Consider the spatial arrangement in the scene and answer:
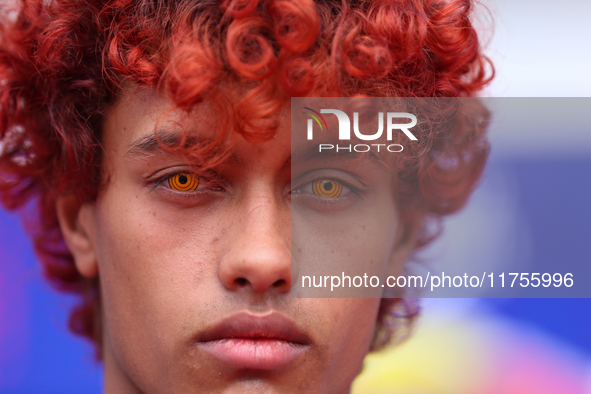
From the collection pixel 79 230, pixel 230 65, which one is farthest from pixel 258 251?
pixel 79 230

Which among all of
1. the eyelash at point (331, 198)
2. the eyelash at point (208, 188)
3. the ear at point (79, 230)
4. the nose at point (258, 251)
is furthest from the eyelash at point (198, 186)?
the ear at point (79, 230)

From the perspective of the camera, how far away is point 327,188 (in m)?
1.29

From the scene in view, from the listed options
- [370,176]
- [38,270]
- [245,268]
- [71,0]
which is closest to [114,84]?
[71,0]

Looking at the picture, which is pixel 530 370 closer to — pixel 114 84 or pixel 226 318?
pixel 226 318

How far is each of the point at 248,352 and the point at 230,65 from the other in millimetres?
705

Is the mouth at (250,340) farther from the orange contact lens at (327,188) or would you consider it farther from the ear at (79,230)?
the ear at (79,230)

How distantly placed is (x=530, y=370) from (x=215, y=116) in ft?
5.08

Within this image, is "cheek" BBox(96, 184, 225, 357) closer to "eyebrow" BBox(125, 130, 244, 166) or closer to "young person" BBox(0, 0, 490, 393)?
"young person" BBox(0, 0, 490, 393)

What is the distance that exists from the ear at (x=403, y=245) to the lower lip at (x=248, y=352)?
0.48 m

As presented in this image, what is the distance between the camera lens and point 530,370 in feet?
5.98

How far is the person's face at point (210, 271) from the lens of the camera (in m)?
1.16

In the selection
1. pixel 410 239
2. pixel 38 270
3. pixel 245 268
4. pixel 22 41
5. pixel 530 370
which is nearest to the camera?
pixel 245 268

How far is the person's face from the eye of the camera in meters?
1.16

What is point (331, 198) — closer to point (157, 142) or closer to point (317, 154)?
point (317, 154)
